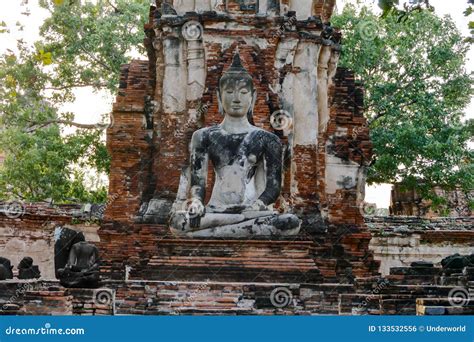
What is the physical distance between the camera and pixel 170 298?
766cm

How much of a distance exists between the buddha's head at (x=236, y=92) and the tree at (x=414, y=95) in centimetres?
926

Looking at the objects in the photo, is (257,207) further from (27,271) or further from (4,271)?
(27,271)

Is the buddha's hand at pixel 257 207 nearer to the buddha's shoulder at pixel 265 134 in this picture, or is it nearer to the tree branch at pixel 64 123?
the buddha's shoulder at pixel 265 134

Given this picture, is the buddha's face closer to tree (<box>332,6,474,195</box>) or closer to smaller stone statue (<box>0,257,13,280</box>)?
smaller stone statue (<box>0,257,13,280</box>)

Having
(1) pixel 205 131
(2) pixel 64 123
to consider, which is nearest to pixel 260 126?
(1) pixel 205 131

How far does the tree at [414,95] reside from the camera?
60.3ft

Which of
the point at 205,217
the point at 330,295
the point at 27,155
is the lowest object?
the point at 330,295

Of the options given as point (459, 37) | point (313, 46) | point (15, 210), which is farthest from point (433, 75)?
point (15, 210)

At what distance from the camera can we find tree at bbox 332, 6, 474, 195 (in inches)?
723

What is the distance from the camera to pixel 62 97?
2170cm

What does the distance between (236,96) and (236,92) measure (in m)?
0.05

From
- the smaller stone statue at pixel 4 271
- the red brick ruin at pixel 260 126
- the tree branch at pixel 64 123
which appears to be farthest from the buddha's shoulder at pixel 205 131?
the tree branch at pixel 64 123

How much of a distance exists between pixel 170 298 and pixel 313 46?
520 cm

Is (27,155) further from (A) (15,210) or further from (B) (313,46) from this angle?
(B) (313,46)
